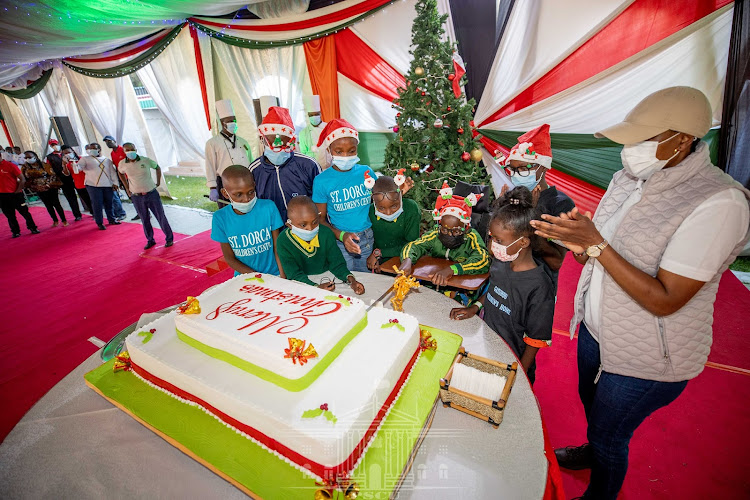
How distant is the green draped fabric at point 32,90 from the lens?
35.5 feet

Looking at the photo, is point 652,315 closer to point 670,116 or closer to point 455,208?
point 670,116

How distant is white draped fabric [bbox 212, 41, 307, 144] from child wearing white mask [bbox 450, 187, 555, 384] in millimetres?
6367

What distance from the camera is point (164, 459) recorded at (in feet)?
4.28

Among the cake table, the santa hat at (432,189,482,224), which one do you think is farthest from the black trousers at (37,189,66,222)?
the santa hat at (432,189,482,224)

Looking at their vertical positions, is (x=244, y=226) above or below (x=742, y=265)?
above

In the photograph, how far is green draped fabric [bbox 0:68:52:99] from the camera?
1082 cm

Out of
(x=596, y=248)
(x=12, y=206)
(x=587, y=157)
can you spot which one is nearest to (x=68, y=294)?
(x=12, y=206)

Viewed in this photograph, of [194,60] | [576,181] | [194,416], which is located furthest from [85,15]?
[576,181]

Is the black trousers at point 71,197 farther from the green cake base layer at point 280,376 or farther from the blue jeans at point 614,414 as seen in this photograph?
the blue jeans at point 614,414

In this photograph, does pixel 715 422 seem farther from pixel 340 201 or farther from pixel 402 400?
pixel 340 201

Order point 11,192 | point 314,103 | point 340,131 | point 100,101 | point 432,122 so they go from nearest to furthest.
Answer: point 340,131, point 432,122, point 314,103, point 11,192, point 100,101

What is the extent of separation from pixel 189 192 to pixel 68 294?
6568 mm

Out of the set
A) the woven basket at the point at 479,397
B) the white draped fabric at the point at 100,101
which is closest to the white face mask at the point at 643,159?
the woven basket at the point at 479,397

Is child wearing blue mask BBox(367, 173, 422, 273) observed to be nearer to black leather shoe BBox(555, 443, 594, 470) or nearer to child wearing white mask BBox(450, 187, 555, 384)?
child wearing white mask BBox(450, 187, 555, 384)
